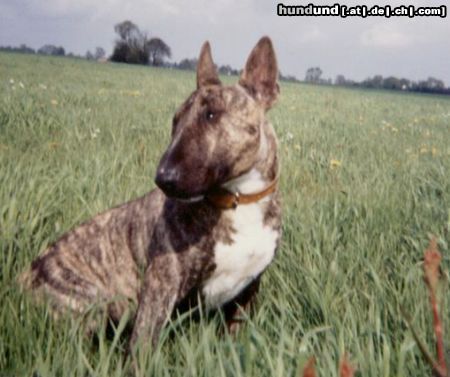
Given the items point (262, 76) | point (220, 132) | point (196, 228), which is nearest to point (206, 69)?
point (262, 76)

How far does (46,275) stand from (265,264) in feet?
3.47

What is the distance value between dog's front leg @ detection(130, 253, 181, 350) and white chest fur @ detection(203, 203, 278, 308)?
0.19m

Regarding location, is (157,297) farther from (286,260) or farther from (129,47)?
(129,47)

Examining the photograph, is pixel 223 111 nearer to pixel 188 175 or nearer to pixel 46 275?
pixel 188 175

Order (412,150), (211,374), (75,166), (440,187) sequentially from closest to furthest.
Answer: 1. (211,374)
2. (440,187)
3. (75,166)
4. (412,150)

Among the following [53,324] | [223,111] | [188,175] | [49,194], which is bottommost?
[53,324]

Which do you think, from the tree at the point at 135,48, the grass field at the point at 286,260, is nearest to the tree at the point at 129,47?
the tree at the point at 135,48

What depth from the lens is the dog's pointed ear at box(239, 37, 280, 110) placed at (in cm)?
249

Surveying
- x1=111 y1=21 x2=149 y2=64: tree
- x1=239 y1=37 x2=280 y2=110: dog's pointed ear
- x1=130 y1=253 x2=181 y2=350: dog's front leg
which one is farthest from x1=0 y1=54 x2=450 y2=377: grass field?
x1=111 y1=21 x2=149 y2=64: tree

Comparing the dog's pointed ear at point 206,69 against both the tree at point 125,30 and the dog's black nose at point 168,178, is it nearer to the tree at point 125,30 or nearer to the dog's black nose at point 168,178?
the dog's black nose at point 168,178

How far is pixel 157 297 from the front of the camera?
7.19 feet

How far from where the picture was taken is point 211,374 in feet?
5.51

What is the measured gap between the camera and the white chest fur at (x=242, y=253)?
229cm

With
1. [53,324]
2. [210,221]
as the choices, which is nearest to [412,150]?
[210,221]
